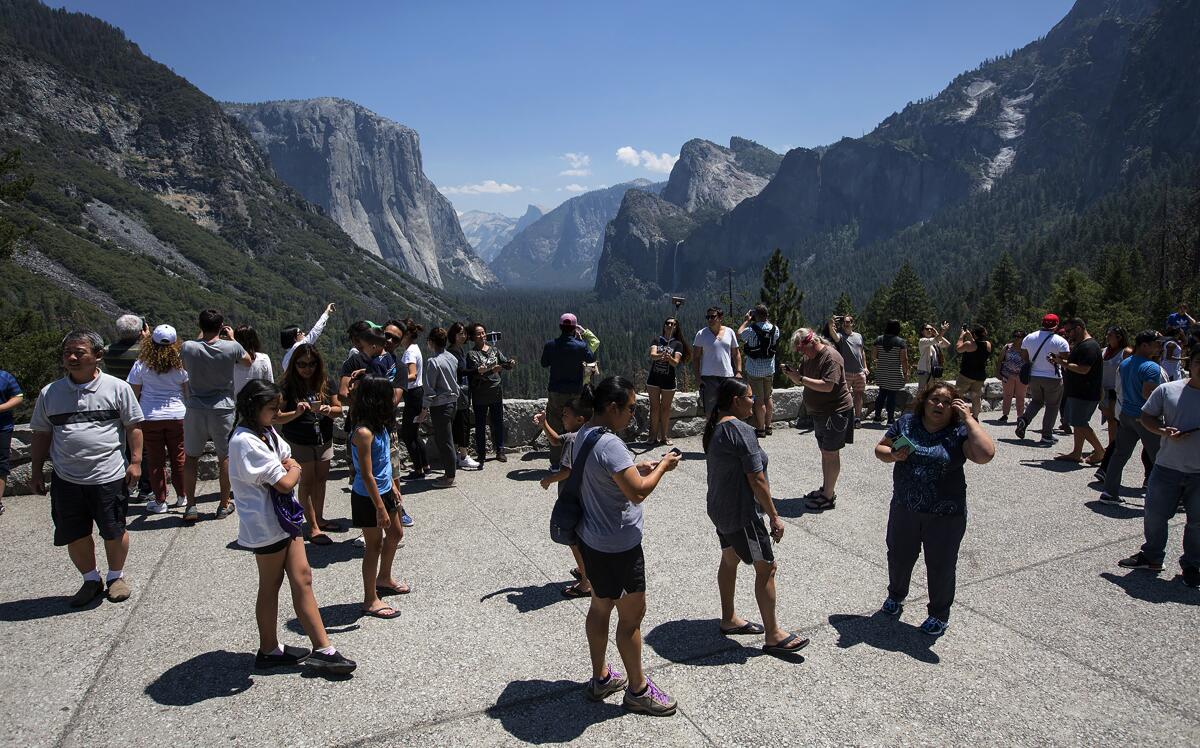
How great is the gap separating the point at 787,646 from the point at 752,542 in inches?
28.5

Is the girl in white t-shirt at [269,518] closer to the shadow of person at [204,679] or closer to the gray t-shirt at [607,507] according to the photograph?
the shadow of person at [204,679]

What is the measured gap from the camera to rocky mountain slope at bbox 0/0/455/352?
9644 cm

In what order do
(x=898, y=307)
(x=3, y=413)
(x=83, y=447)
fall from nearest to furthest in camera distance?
(x=83, y=447) → (x=3, y=413) → (x=898, y=307)

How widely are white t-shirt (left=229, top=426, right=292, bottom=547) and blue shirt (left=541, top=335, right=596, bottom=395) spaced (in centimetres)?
414

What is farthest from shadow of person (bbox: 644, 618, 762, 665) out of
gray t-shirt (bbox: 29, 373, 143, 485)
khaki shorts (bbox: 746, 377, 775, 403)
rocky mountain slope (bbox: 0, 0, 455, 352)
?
rocky mountain slope (bbox: 0, 0, 455, 352)

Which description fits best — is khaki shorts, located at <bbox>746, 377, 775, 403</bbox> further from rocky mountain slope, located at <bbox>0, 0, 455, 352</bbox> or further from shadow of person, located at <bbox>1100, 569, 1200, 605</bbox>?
rocky mountain slope, located at <bbox>0, 0, 455, 352</bbox>

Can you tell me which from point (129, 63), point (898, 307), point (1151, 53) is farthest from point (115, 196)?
point (1151, 53)

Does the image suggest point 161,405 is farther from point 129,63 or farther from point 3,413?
point 129,63

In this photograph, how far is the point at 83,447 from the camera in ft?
14.2

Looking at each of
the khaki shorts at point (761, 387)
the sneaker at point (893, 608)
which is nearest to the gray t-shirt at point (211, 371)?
the sneaker at point (893, 608)

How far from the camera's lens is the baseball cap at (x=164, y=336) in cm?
585

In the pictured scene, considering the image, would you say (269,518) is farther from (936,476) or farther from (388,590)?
(936,476)

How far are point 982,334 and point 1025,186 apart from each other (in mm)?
181932

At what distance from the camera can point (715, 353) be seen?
8258 mm
